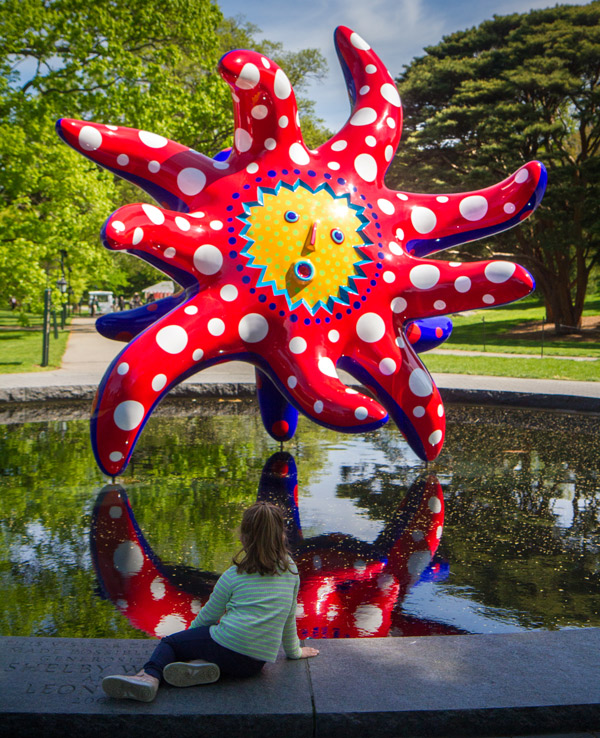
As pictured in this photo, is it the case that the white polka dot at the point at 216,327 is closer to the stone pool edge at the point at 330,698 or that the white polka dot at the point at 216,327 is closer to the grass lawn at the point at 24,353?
the stone pool edge at the point at 330,698

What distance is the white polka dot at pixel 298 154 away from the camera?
22.3 ft

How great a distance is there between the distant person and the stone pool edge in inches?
2.7

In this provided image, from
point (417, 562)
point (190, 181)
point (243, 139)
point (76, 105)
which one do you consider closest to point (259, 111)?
point (243, 139)

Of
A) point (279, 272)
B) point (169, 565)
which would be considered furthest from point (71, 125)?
point (169, 565)

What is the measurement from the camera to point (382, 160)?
726cm

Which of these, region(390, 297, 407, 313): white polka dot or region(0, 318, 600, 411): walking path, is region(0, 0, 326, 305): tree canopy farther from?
region(390, 297, 407, 313): white polka dot

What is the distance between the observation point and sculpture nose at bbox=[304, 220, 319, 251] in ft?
21.2

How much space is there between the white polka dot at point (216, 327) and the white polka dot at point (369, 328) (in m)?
1.21

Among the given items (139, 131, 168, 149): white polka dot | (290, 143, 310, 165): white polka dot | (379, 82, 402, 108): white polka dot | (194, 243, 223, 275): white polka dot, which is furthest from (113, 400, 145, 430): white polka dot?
(379, 82, 402, 108): white polka dot

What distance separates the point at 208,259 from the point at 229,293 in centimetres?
33

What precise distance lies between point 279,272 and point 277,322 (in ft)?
1.40

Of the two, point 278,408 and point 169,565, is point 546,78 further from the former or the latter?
point 169,565

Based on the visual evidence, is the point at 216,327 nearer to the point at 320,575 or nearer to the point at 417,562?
the point at 320,575

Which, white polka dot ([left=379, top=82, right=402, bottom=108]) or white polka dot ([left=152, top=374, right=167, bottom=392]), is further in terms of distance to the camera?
white polka dot ([left=379, top=82, right=402, bottom=108])
